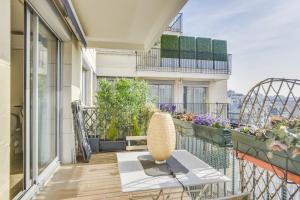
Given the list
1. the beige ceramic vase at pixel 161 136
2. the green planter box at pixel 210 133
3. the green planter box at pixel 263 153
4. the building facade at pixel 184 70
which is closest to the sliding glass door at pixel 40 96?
the beige ceramic vase at pixel 161 136

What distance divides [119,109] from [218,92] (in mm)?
9343

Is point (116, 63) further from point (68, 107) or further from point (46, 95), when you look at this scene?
point (46, 95)

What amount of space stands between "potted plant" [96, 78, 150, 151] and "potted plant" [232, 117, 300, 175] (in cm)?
334

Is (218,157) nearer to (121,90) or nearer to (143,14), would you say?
(143,14)

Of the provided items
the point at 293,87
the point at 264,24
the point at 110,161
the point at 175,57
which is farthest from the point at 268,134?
the point at 175,57

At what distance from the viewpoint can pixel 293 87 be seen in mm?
1709

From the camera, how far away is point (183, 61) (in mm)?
12320

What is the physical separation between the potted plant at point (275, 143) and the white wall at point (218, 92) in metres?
11.5

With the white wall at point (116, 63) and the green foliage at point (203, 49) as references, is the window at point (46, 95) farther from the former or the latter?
the green foliage at point (203, 49)

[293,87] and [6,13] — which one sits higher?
[6,13]

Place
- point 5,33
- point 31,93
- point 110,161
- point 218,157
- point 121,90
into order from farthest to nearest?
point 121,90 → point 110,161 → point 218,157 → point 31,93 → point 5,33

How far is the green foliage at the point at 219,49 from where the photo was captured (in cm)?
1307

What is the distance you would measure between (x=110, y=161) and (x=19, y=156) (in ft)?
6.48

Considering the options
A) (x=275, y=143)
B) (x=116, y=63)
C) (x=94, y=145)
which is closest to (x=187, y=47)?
(x=116, y=63)
